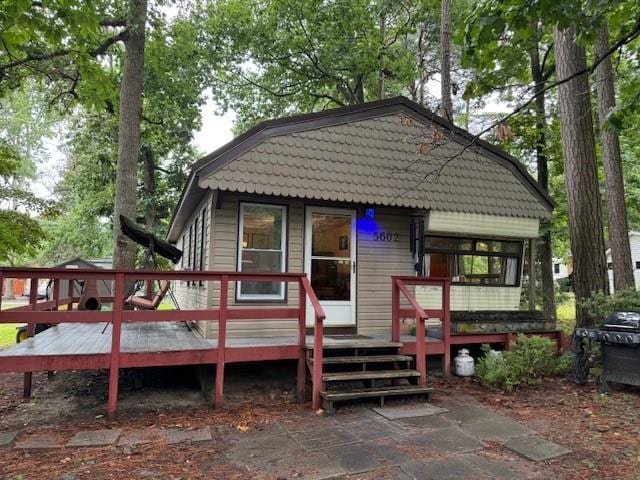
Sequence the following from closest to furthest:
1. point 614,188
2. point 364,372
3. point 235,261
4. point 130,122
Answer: point 364,372, point 235,261, point 614,188, point 130,122

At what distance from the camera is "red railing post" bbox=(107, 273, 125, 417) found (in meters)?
4.64

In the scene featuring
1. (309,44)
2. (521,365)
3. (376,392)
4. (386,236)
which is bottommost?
(376,392)

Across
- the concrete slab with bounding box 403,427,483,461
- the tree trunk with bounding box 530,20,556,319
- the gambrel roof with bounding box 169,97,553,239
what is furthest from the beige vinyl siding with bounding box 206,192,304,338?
the tree trunk with bounding box 530,20,556,319

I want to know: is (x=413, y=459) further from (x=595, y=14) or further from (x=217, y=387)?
(x=595, y=14)

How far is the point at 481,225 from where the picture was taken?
756 centimetres

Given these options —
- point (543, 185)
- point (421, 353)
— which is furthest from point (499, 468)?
point (543, 185)

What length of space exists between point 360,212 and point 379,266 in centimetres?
95

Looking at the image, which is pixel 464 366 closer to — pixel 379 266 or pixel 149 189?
pixel 379 266

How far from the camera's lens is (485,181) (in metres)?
7.86

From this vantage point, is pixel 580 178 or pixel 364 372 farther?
pixel 580 178

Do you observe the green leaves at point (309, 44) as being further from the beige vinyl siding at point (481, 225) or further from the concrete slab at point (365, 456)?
the concrete slab at point (365, 456)

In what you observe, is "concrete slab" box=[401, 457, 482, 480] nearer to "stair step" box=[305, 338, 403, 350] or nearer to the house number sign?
"stair step" box=[305, 338, 403, 350]

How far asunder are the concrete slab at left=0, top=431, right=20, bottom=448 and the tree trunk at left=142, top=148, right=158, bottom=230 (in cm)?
1499

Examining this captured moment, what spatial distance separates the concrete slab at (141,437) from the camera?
3.90 meters
